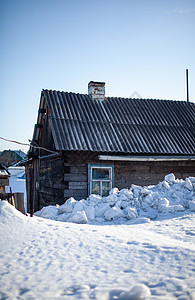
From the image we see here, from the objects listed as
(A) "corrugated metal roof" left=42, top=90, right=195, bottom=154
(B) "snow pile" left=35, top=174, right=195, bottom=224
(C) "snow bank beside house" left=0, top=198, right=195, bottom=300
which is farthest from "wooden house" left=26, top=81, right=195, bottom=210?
(C) "snow bank beside house" left=0, top=198, right=195, bottom=300

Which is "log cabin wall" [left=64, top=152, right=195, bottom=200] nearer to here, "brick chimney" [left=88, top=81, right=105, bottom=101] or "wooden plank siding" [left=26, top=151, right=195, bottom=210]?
"wooden plank siding" [left=26, top=151, right=195, bottom=210]

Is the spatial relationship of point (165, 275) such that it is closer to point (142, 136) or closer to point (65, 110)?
point (142, 136)

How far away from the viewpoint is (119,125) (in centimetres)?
1237

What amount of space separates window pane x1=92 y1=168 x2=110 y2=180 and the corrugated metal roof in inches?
34.6

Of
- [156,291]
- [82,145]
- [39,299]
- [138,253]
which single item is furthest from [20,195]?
[82,145]

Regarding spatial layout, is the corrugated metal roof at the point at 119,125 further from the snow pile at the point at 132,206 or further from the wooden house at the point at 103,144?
the snow pile at the point at 132,206

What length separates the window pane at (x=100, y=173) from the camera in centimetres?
1075

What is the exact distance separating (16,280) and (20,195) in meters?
2.87

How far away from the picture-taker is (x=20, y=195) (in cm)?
589

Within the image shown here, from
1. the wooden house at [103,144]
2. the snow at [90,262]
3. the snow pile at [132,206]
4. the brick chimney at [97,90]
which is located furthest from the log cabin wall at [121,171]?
the brick chimney at [97,90]

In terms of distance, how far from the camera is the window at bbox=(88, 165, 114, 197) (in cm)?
1062

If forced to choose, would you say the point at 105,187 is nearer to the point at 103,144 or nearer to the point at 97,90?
the point at 103,144

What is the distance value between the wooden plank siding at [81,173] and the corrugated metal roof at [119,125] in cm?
58

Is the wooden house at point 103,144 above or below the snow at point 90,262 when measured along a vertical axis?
above
